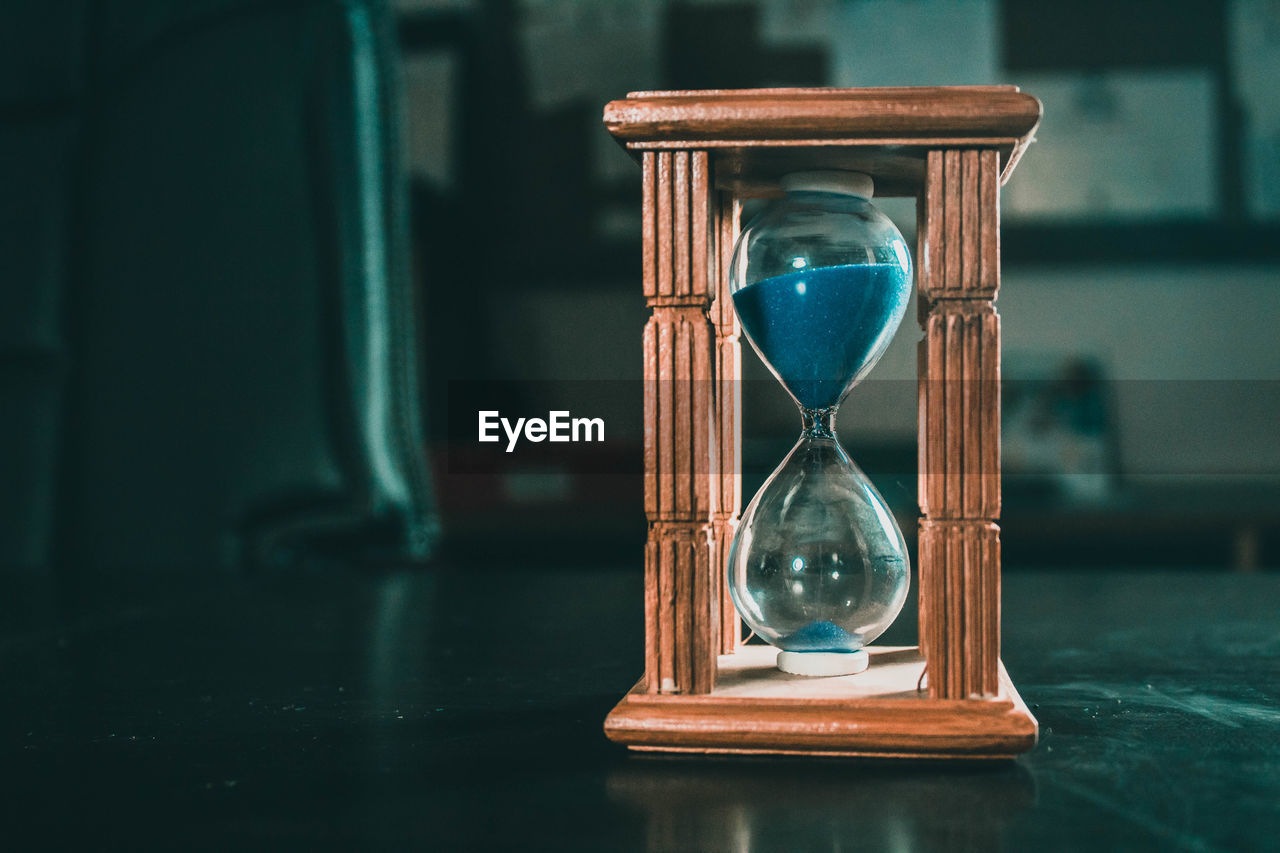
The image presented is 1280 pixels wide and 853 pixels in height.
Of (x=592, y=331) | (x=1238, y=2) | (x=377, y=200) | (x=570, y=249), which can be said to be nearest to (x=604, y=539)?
(x=592, y=331)

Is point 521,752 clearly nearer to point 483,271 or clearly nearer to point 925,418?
point 925,418

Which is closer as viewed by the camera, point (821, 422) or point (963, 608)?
point (963, 608)

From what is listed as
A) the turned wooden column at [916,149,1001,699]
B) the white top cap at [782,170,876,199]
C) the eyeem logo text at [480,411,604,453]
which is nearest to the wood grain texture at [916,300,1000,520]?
the turned wooden column at [916,149,1001,699]

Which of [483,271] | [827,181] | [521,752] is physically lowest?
[521,752]

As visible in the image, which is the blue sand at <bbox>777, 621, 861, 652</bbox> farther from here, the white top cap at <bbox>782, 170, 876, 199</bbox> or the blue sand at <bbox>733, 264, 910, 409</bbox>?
the white top cap at <bbox>782, 170, 876, 199</bbox>

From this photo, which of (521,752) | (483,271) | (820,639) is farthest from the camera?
(483,271)

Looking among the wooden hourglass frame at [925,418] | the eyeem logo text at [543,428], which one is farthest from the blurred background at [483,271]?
the wooden hourglass frame at [925,418]

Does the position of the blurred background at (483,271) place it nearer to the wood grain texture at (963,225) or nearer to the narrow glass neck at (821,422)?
the narrow glass neck at (821,422)

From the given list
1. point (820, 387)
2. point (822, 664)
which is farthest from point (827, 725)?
point (820, 387)
